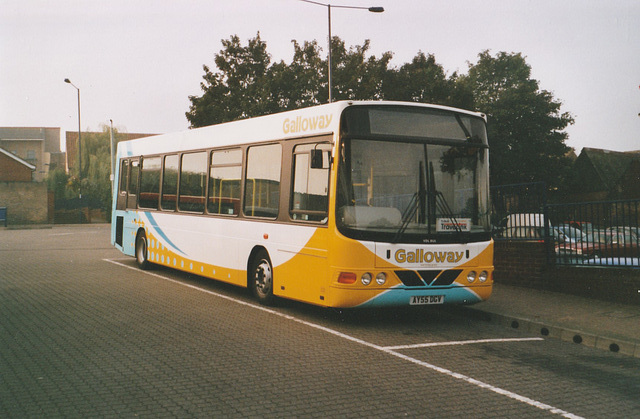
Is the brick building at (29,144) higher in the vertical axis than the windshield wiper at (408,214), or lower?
higher

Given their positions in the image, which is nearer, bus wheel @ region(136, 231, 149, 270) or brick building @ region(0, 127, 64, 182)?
bus wheel @ region(136, 231, 149, 270)

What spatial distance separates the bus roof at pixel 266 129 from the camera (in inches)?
359

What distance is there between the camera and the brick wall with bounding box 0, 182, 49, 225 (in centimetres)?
4862

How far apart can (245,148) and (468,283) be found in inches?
181

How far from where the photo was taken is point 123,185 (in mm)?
17219

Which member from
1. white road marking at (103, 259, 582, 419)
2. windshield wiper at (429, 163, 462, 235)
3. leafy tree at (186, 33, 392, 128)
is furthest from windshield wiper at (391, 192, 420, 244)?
leafy tree at (186, 33, 392, 128)

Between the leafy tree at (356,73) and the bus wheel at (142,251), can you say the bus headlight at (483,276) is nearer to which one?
the bus wheel at (142,251)

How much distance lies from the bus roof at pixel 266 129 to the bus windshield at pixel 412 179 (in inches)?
9.9

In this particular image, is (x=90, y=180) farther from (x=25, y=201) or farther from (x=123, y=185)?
(x=123, y=185)

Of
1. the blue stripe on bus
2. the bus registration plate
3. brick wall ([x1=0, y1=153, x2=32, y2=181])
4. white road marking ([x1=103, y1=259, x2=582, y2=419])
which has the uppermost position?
brick wall ([x1=0, y1=153, x2=32, y2=181])

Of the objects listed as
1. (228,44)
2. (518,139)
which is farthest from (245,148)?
(518,139)

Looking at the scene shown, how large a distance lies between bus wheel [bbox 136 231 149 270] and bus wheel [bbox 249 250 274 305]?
5447 millimetres

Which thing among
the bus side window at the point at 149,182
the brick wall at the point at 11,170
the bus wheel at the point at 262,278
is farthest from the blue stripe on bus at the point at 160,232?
the brick wall at the point at 11,170

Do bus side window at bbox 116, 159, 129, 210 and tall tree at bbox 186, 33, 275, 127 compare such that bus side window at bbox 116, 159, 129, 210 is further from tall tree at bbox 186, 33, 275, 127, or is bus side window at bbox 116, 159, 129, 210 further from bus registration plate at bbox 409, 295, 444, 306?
tall tree at bbox 186, 33, 275, 127
